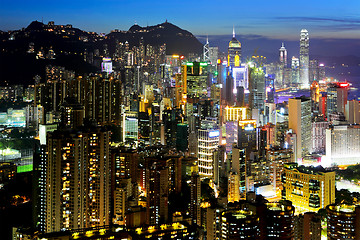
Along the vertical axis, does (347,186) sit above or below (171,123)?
below

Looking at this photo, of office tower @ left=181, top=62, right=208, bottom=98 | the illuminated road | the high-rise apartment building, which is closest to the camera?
the illuminated road

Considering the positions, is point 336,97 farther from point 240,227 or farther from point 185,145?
point 240,227

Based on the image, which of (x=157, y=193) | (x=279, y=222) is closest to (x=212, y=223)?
(x=279, y=222)

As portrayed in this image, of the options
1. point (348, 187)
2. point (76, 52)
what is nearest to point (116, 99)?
point (76, 52)

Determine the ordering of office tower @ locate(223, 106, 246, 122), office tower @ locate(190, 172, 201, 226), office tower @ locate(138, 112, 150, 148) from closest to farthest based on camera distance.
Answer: office tower @ locate(190, 172, 201, 226) < office tower @ locate(138, 112, 150, 148) < office tower @ locate(223, 106, 246, 122)

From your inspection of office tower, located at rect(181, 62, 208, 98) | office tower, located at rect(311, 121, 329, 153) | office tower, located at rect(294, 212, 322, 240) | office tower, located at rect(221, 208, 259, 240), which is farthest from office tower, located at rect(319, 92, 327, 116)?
office tower, located at rect(221, 208, 259, 240)

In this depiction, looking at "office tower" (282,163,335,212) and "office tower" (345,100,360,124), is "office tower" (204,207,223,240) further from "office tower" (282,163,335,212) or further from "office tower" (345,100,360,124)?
"office tower" (345,100,360,124)

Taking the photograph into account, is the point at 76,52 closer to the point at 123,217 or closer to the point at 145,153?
the point at 145,153
